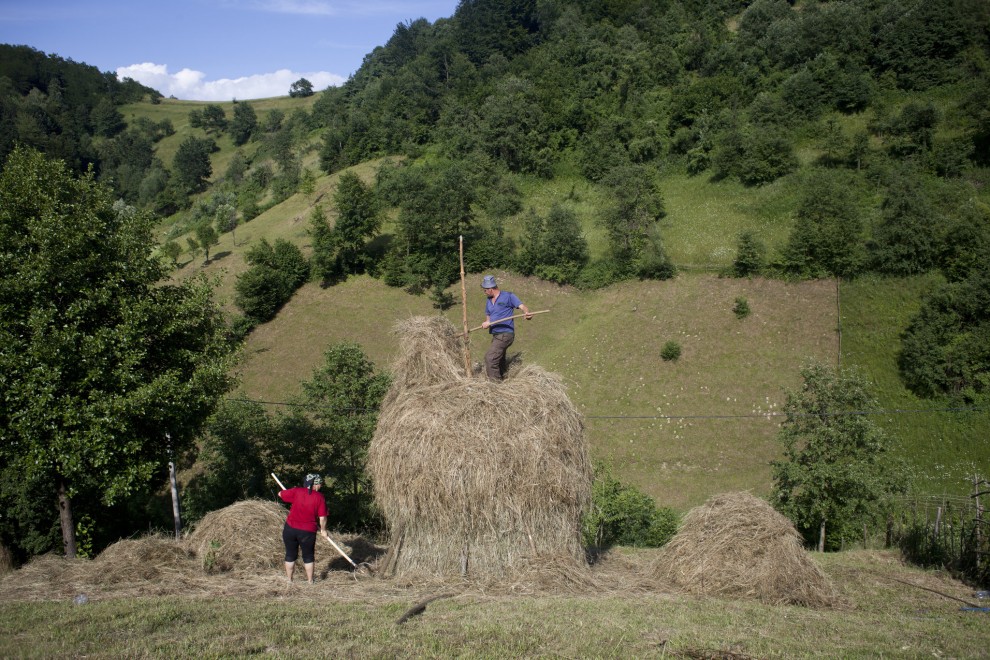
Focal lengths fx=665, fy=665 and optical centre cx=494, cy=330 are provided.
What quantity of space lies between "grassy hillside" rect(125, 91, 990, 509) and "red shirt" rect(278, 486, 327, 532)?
551 inches

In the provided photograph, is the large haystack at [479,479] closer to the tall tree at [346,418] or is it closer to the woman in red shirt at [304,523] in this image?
the woman in red shirt at [304,523]

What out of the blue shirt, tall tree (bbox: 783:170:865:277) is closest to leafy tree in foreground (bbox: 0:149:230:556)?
the blue shirt

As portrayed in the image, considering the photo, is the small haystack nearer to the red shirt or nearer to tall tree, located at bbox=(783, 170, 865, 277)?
the red shirt

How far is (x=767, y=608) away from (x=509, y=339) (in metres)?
6.54

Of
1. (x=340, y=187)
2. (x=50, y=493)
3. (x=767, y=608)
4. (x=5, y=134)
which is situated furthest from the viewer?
(x=5, y=134)

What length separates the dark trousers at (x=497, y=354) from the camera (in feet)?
44.0

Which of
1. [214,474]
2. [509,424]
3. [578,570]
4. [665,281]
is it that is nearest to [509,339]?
[509,424]

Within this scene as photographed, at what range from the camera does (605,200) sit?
62250mm

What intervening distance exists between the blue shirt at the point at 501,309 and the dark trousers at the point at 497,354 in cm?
12

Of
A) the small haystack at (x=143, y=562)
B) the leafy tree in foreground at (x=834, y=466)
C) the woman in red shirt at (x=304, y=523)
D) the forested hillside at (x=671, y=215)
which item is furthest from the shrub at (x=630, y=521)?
the small haystack at (x=143, y=562)

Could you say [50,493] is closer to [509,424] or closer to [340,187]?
[509,424]

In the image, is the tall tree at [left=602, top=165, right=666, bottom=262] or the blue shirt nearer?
the blue shirt

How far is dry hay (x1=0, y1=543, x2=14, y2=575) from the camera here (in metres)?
13.6

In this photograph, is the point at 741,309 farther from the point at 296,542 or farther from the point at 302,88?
the point at 302,88
